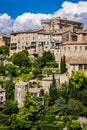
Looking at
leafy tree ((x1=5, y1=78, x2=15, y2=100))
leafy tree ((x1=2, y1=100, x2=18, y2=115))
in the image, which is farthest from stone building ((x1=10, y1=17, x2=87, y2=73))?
leafy tree ((x1=2, y1=100, x2=18, y2=115))

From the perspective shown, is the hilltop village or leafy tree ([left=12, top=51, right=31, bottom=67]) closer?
the hilltop village

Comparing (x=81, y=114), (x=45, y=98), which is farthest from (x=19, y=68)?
(x=81, y=114)

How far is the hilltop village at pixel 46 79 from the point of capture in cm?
5562

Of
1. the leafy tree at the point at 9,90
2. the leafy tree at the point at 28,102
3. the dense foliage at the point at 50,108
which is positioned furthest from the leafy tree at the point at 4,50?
the leafy tree at the point at 28,102

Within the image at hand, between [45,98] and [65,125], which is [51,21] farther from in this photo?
[65,125]

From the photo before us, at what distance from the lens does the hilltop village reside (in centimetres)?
5562

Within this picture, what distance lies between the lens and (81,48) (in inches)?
2781

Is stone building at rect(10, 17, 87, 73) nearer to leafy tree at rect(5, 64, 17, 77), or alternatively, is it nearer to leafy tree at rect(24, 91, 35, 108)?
leafy tree at rect(5, 64, 17, 77)

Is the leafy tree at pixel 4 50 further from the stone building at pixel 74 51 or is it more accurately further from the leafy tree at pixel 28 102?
the leafy tree at pixel 28 102

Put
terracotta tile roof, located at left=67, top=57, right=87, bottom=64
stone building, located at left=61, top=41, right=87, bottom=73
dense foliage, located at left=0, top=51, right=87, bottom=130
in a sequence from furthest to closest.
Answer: stone building, located at left=61, top=41, right=87, bottom=73 → terracotta tile roof, located at left=67, top=57, right=87, bottom=64 → dense foliage, located at left=0, top=51, right=87, bottom=130

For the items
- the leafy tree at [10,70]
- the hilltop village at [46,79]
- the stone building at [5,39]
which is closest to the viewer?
the hilltop village at [46,79]

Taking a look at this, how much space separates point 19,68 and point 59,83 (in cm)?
1006

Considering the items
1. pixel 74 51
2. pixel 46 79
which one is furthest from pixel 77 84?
pixel 74 51

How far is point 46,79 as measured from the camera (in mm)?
62500
